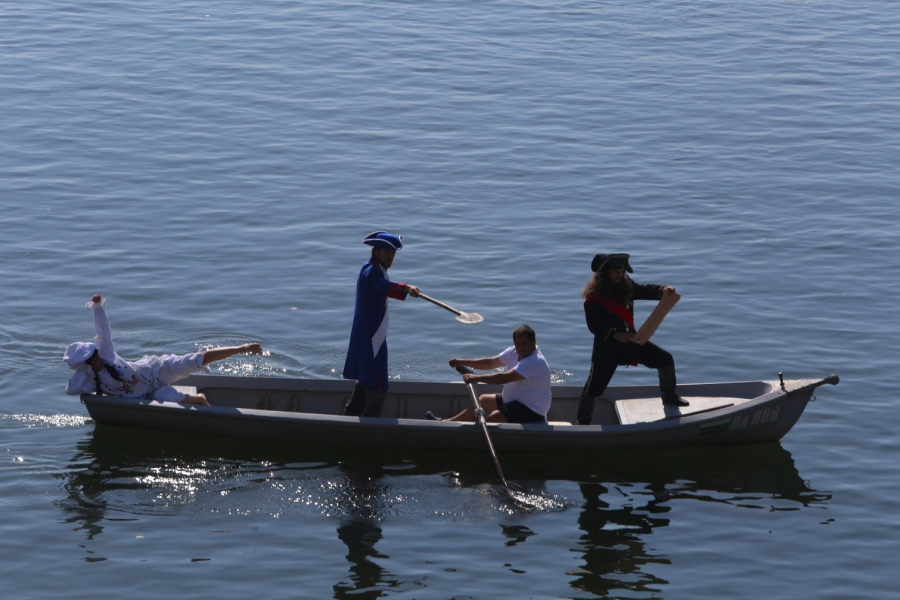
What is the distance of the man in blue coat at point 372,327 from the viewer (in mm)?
10906

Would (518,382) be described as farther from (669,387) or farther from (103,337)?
(103,337)

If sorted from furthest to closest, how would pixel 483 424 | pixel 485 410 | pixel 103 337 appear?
pixel 485 410
pixel 103 337
pixel 483 424

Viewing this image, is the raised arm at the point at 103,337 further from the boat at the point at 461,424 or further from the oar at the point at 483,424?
the oar at the point at 483,424

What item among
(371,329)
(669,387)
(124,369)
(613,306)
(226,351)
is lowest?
(669,387)

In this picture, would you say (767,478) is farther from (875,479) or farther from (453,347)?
(453,347)

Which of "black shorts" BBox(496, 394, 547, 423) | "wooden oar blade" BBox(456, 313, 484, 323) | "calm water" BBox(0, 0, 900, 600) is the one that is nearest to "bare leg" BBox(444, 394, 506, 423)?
"black shorts" BBox(496, 394, 547, 423)

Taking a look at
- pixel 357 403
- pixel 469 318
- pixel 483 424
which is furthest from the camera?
pixel 469 318

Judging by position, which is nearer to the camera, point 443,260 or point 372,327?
point 372,327

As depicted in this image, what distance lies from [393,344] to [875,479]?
5.85 metres

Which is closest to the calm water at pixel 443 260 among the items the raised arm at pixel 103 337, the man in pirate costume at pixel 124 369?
the man in pirate costume at pixel 124 369

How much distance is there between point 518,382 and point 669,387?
5.30 feet

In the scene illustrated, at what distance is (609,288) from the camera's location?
11086 mm

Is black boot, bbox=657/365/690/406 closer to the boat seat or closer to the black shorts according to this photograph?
the boat seat

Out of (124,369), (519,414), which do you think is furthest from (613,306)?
(124,369)
